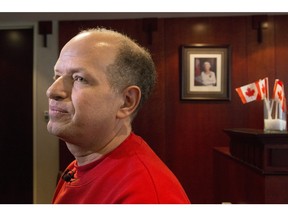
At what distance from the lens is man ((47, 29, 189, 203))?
19.8 inches

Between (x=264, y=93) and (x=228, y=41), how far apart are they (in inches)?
33.5

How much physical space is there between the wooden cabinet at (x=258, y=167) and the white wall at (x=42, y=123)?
158 cm

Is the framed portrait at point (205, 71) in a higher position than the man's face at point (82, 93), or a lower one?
higher

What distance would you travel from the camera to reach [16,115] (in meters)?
2.73

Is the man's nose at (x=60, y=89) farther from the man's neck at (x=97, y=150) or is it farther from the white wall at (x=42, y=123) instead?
the white wall at (x=42, y=123)

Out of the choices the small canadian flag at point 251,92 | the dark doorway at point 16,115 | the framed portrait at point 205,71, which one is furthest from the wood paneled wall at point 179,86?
the small canadian flag at point 251,92

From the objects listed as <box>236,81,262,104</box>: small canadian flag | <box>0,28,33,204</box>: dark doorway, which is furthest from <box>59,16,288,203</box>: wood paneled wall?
<box>236,81,262,104</box>: small canadian flag

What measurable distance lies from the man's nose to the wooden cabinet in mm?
1194

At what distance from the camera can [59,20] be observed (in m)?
2.73

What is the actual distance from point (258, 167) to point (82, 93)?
1.27m

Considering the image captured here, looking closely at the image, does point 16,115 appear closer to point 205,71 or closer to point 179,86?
point 179,86

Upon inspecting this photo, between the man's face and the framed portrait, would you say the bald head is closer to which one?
the man's face

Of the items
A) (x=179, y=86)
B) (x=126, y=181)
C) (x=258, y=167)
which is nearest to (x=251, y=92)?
(x=258, y=167)

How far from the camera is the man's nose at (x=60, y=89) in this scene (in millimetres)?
535
